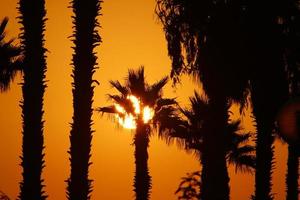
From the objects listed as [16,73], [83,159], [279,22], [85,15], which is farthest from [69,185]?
[16,73]

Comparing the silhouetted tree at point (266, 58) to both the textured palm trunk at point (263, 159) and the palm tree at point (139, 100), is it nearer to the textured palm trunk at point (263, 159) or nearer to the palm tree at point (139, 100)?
the textured palm trunk at point (263, 159)

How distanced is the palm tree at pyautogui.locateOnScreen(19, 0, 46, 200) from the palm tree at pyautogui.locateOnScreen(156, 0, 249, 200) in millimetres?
4699

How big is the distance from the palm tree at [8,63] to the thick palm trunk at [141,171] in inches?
293

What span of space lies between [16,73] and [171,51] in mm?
7635

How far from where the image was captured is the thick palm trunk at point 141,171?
22281mm

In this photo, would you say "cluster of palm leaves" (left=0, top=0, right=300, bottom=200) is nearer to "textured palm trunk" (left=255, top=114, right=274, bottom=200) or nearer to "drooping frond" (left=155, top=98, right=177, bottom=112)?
"textured palm trunk" (left=255, top=114, right=274, bottom=200)

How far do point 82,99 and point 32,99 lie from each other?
3.76ft

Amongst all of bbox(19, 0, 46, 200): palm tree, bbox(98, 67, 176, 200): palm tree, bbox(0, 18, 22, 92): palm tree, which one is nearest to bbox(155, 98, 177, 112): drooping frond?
bbox(98, 67, 176, 200): palm tree

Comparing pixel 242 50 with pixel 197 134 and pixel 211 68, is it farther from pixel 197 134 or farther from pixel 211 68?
pixel 197 134

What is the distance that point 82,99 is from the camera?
10477 millimetres

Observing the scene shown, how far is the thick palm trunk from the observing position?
73.1 feet

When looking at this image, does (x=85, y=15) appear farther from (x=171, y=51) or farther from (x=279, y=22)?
(x=279, y=22)

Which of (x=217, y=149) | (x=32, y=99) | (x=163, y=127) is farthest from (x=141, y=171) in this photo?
(x=32, y=99)

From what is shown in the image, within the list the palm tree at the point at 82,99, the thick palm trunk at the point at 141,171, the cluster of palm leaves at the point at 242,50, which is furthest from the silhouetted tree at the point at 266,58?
the thick palm trunk at the point at 141,171
